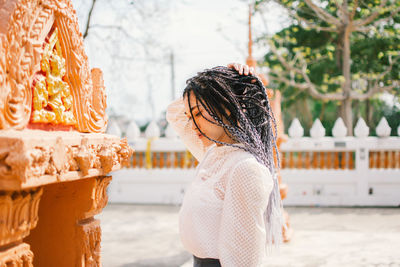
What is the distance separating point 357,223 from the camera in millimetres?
5074

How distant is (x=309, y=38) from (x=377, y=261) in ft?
33.6

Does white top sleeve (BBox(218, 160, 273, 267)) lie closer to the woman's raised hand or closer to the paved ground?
the woman's raised hand

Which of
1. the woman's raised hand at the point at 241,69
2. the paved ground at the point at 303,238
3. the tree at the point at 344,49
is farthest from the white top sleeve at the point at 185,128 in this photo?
the tree at the point at 344,49

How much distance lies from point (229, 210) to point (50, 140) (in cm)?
69

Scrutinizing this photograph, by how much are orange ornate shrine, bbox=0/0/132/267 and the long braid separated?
53cm

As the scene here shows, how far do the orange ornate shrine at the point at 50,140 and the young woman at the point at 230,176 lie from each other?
494mm

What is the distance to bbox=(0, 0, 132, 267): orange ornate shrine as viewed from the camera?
128 cm

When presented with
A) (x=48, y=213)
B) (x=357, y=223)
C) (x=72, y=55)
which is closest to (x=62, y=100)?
(x=72, y=55)

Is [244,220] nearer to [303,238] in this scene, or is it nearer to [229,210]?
[229,210]

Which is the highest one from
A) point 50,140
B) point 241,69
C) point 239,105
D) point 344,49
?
point 344,49

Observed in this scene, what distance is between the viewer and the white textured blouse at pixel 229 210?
136 cm

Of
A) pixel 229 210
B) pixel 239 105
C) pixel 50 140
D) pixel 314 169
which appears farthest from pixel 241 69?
pixel 314 169

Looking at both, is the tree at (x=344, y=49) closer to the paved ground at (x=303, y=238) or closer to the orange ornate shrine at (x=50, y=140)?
the paved ground at (x=303, y=238)

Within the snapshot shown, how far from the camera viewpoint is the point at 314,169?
6.25 meters
